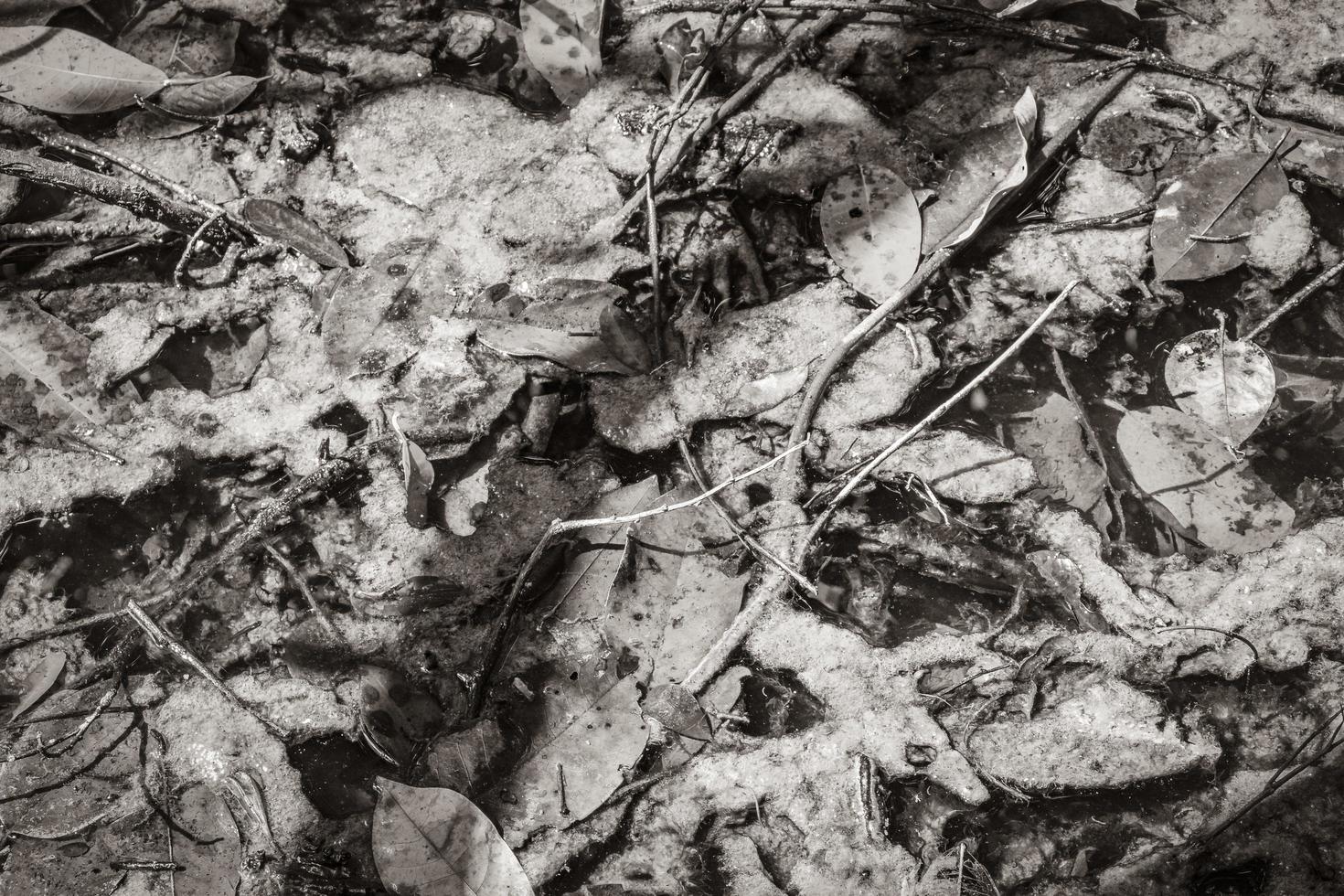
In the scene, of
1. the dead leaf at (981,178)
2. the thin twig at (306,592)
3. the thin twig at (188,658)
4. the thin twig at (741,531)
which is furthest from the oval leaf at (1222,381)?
the thin twig at (188,658)

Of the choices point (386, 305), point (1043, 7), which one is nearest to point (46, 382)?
point (386, 305)

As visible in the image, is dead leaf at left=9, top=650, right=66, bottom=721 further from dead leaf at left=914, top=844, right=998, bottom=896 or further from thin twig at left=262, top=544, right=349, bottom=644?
dead leaf at left=914, top=844, right=998, bottom=896

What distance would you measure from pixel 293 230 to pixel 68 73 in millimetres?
690

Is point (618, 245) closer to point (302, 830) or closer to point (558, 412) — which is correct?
point (558, 412)

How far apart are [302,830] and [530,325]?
1.03m

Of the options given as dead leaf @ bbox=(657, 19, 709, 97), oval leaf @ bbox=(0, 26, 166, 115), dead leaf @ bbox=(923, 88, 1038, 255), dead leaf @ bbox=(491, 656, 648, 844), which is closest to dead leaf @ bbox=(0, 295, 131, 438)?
oval leaf @ bbox=(0, 26, 166, 115)

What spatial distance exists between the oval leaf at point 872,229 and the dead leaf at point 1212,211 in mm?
514

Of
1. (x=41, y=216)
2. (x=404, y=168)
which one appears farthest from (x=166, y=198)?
(x=404, y=168)

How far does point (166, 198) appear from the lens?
187 centimetres

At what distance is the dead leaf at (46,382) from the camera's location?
1.75 m

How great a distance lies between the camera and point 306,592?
1.63m

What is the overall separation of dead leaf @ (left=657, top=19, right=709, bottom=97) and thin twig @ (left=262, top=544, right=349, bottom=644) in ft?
4.32

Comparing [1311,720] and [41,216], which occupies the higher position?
[41,216]

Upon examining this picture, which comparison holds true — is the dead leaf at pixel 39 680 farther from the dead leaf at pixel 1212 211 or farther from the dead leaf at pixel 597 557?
the dead leaf at pixel 1212 211
